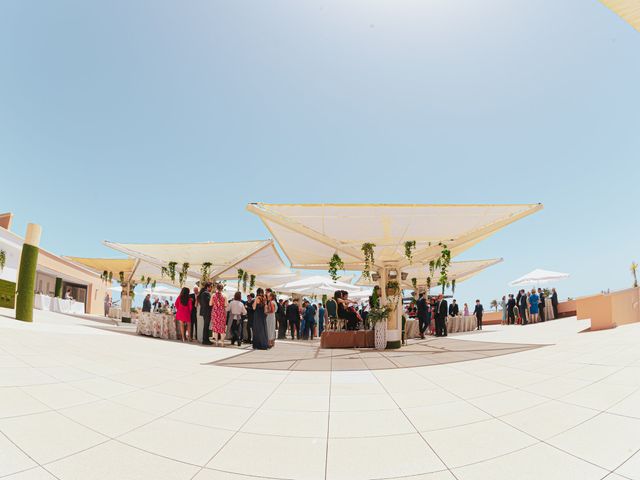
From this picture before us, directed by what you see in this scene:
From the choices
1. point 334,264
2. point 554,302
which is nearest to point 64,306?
point 334,264

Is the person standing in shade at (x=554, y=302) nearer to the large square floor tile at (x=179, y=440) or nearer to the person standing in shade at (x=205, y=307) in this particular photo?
the person standing in shade at (x=205, y=307)

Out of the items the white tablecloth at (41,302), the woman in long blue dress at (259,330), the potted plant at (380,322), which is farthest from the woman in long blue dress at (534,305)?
the white tablecloth at (41,302)

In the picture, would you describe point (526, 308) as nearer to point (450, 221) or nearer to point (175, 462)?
point (450, 221)

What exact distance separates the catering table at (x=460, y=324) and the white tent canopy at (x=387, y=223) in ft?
18.8

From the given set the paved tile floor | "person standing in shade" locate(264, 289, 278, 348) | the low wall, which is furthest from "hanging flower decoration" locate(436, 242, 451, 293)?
"person standing in shade" locate(264, 289, 278, 348)

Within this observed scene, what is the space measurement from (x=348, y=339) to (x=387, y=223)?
3.58 meters

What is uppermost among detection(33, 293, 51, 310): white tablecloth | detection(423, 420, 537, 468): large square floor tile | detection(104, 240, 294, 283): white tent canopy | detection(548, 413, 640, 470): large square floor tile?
detection(104, 240, 294, 283): white tent canopy

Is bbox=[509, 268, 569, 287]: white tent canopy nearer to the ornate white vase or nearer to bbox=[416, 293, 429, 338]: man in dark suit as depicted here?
bbox=[416, 293, 429, 338]: man in dark suit

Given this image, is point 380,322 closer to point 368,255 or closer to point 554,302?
point 368,255

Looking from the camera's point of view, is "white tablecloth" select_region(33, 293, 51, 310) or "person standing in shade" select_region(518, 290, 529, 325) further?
"white tablecloth" select_region(33, 293, 51, 310)

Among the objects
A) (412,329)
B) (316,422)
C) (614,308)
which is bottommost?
(412,329)

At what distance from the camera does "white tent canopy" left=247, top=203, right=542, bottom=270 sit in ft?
25.7

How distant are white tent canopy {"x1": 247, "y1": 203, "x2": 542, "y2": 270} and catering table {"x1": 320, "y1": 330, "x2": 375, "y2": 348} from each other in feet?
6.68

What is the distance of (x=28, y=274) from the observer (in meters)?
9.90
